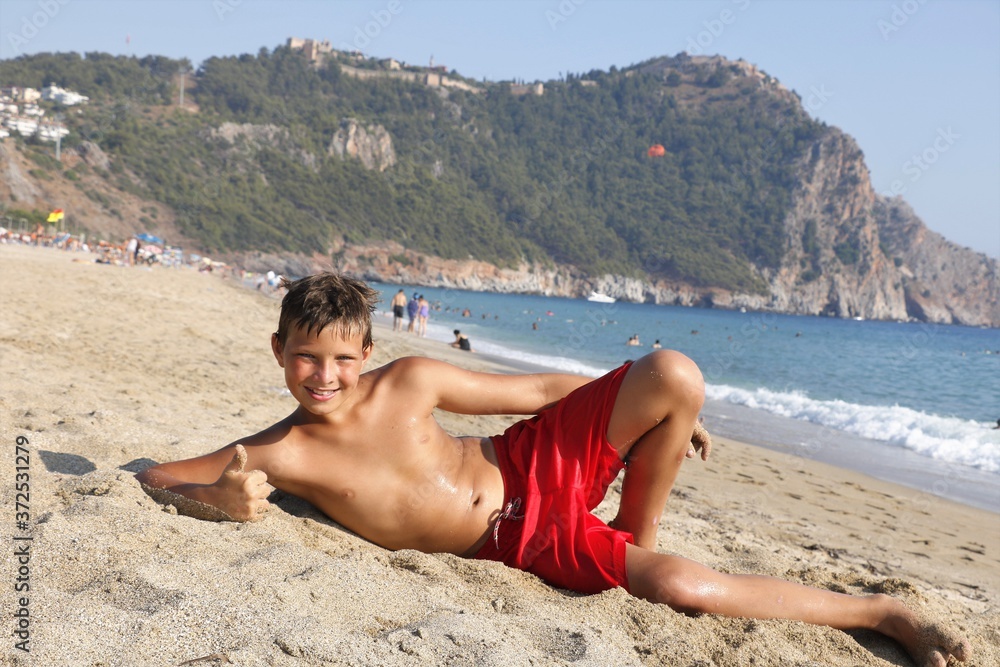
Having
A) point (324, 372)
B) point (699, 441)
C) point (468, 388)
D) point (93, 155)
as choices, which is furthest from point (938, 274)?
point (324, 372)

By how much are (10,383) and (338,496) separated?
2.47 meters

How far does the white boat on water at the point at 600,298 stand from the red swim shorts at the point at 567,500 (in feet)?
322

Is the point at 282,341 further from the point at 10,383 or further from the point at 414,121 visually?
the point at 414,121

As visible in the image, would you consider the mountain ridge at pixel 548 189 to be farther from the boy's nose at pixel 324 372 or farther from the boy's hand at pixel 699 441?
the boy's hand at pixel 699 441

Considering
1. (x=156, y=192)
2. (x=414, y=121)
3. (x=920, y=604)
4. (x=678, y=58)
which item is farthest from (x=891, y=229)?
(x=920, y=604)

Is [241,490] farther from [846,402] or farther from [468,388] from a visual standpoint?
[846,402]

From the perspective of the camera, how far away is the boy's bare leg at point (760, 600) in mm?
2484

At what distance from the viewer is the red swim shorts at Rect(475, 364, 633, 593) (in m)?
2.62

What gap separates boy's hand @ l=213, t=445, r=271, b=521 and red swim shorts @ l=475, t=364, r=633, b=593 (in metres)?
0.82

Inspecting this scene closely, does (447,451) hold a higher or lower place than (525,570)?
higher

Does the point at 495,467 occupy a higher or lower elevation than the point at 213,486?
higher

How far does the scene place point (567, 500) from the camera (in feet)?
8.82

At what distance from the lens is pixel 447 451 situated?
2803 mm

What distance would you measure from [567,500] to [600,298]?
100m
